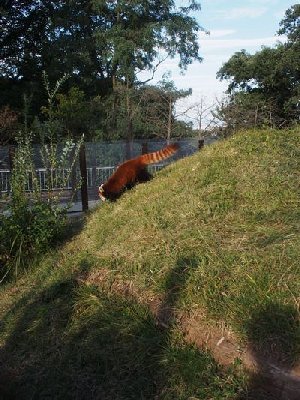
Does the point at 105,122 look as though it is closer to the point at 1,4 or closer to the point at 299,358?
the point at 1,4

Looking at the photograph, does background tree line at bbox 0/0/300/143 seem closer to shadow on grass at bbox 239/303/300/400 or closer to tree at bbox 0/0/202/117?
tree at bbox 0/0/202/117

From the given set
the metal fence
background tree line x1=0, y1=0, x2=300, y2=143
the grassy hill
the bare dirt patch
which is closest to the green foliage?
the grassy hill

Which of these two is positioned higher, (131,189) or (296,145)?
(296,145)

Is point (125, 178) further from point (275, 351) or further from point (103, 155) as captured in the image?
point (103, 155)

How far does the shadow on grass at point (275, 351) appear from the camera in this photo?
308cm

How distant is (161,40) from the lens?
25.3 metres

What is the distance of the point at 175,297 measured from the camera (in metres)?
3.94

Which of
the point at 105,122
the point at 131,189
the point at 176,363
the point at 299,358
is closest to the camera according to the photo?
the point at 299,358

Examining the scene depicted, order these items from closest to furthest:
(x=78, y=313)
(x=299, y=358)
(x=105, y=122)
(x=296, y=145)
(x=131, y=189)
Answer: (x=299, y=358) → (x=78, y=313) → (x=296, y=145) → (x=131, y=189) → (x=105, y=122)

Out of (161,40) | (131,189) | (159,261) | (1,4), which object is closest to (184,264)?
(159,261)

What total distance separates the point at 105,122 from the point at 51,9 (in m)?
7.19

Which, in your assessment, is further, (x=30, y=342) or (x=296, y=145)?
(x=296, y=145)

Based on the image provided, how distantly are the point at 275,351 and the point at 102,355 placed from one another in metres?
1.34

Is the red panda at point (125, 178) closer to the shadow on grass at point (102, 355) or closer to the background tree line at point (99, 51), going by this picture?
the shadow on grass at point (102, 355)
